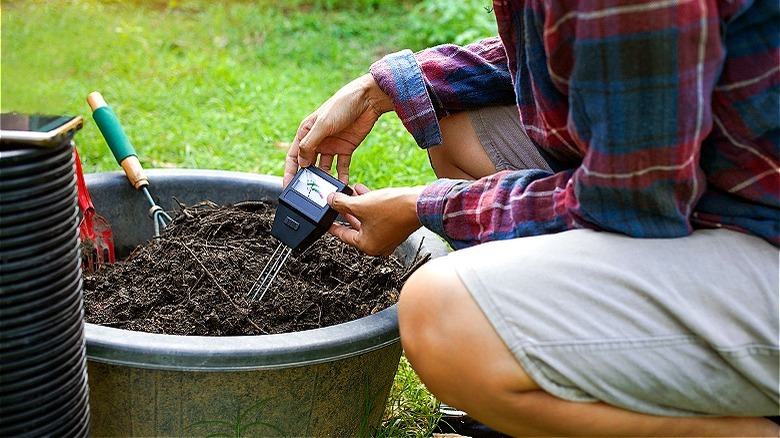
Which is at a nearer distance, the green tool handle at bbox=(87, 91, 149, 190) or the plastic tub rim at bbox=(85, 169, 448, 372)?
the plastic tub rim at bbox=(85, 169, 448, 372)

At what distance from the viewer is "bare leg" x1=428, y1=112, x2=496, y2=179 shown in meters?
1.90

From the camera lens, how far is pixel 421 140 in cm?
186

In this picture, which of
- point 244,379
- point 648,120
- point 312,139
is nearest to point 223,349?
point 244,379

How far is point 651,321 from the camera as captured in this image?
1.26 metres

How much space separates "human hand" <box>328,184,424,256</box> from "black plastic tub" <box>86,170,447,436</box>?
0.14 metres

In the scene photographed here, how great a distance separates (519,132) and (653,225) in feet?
1.99

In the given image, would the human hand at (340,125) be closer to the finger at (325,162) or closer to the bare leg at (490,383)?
the finger at (325,162)

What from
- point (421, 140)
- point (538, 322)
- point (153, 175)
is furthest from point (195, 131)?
point (538, 322)

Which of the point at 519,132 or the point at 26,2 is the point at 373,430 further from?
the point at 26,2

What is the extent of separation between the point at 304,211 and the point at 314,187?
0.20ft

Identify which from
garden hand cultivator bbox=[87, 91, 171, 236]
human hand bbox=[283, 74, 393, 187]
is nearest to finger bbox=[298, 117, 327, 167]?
human hand bbox=[283, 74, 393, 187]

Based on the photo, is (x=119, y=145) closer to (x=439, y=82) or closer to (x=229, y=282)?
(x=229, y=282)

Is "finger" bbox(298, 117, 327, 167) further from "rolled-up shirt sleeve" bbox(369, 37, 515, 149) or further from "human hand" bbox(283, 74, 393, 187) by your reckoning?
"rolled-up shirt sleeve" bbox(369, 37, 515, 149)

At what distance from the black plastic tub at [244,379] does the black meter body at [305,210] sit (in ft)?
0.84
